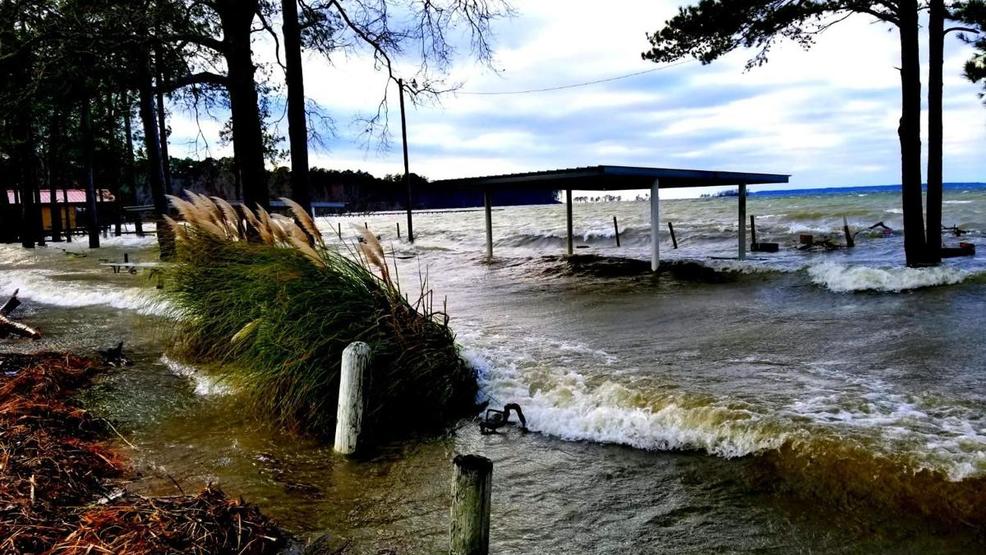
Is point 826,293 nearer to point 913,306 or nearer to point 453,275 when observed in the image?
point 913,306

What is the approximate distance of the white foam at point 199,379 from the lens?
18.6 feet

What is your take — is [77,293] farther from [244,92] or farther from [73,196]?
[73,196]

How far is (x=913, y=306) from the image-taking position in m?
10.7

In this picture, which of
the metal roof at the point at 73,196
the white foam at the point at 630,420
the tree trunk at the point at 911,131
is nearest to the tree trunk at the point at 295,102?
the white foam at the point at 630,420

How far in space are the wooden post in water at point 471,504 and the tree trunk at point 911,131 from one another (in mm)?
14831

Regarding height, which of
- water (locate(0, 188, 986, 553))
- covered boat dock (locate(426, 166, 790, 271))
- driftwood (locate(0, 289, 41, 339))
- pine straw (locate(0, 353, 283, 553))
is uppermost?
covered boat dock (locate(426, 166, 790, 271))

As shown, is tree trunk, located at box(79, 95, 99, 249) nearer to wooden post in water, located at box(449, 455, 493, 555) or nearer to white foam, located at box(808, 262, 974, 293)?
white foam, located at box(808, 262, 974, 293)

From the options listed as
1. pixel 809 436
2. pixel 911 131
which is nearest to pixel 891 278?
pixel 911 131

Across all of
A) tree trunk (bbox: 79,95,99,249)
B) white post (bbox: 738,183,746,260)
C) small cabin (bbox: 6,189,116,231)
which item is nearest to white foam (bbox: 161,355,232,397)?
white post (bbox: 738,183,746,260)

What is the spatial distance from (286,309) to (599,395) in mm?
2621

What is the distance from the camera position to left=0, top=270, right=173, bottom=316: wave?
10.6 metres

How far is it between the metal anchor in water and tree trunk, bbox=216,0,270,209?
6.81 meters

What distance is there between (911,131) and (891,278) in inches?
135

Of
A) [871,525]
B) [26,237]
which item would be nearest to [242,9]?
[871,525]
